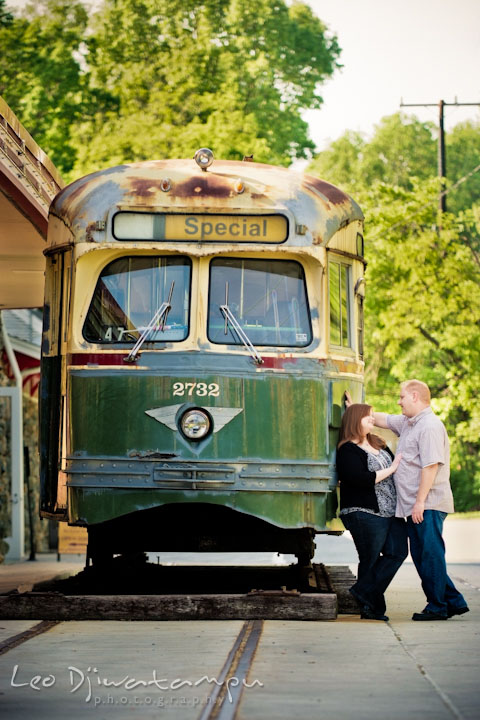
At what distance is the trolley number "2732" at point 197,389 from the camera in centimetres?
1073

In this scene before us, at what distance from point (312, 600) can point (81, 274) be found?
10.2 ft

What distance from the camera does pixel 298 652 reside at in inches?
337

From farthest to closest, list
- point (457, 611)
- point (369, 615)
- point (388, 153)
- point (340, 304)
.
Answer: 1. point (388, 153)
2. point (340, 304)
3. point (369, 615)
4. point (457, 611)

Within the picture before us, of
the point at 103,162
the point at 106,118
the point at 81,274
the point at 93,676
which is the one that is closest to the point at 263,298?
the point at 81,274

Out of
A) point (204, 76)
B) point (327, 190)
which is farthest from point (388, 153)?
point (327, 190)

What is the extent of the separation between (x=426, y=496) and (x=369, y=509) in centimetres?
48

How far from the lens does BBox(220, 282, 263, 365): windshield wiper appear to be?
35.6 feet

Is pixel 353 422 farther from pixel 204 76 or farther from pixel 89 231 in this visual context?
pixel 204 76

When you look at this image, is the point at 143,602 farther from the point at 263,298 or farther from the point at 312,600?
the point at 263,298

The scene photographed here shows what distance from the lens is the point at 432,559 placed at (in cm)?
1047

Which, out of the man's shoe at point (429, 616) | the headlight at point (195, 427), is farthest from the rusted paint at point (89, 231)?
the man's shoe at point (429, 616)

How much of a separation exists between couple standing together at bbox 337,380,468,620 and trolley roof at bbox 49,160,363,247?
1.53 m

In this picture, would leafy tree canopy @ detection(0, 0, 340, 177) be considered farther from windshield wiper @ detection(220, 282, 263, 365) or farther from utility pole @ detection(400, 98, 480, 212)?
windshield wiper @ detection(220, 282, 263, 365)

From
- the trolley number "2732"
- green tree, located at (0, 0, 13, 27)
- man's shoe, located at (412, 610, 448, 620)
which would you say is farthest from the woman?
green tree, located at (0, 0, 13, 27)
